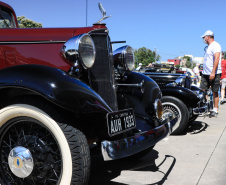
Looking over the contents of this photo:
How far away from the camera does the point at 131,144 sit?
2139 millimetres

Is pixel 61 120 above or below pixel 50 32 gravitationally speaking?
below

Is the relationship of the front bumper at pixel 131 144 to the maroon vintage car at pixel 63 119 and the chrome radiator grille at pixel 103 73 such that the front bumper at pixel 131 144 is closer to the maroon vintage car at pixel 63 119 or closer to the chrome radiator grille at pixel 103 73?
the maroon vintage car at pixel 63 119

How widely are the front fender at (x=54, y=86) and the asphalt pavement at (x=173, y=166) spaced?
37.6 inches

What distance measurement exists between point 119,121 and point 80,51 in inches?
24.9

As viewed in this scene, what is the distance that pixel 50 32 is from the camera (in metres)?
2.93

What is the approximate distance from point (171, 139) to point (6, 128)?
9.24 feet

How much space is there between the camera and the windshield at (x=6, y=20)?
364 centimetres

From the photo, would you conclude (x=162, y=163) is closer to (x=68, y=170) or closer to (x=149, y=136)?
(x=149, y=136)

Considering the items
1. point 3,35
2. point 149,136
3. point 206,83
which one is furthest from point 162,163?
point 206,83

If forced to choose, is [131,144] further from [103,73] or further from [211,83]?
[211,83]

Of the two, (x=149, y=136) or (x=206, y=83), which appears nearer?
(x=149, y=136)

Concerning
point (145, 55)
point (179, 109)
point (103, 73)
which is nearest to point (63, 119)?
point (103, 73)

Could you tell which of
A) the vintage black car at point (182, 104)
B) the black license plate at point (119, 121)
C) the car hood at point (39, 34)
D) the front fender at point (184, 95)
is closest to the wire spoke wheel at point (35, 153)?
the black license plate at point (119, 121)

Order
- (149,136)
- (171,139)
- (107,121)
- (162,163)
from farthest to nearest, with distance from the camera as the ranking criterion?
(171,139) < (162,163) < (149,136) < (107,121)
